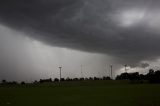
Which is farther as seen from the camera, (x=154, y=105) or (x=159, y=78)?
(x=159, y=78)

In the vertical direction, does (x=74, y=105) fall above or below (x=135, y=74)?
below

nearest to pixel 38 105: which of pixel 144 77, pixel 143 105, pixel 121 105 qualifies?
pixel 121 105

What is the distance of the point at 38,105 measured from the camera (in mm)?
40125

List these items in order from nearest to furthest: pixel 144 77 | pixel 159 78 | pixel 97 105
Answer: pixel 97 105
pixel 159 78
pixel 144 77

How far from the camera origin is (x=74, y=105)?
134 feet

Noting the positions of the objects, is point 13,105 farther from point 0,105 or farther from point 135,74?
point 135,74

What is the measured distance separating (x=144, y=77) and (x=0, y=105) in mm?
161138

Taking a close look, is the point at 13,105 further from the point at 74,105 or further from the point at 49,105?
the point at 74,105

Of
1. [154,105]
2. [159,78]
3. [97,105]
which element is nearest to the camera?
[154,105]

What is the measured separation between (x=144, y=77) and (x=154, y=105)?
158 m

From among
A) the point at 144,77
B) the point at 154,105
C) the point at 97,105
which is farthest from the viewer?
the point at 144,77

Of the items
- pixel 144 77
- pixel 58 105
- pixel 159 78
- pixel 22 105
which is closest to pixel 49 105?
pixel 58 105

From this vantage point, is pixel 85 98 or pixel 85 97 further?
pixel 85 97

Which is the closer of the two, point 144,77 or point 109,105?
point 109,105
